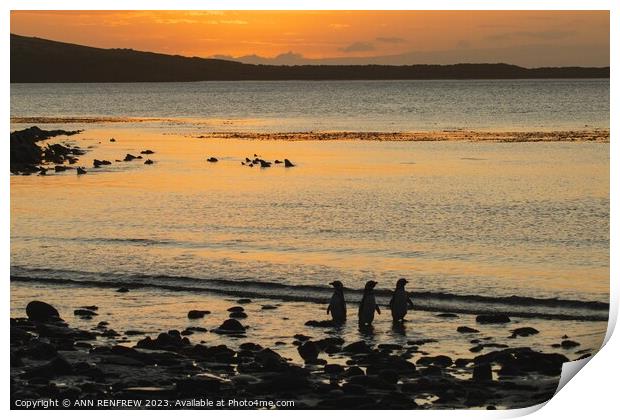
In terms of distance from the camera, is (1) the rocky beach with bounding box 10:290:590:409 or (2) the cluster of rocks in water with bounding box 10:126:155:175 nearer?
(1) the rocky beach with bounding box 10:290:590:409

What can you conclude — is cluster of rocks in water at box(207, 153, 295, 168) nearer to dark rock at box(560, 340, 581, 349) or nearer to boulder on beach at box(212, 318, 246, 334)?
boulder on beach at box(212, 318, 246, 334)

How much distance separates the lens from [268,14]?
565 inches

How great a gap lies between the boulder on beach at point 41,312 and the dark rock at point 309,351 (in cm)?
358

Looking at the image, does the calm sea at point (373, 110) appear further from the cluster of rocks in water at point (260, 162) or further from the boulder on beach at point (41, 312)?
the boulder on beach at point (41, 312)

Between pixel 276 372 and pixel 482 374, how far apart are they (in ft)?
7.36

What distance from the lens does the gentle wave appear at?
1486 cm

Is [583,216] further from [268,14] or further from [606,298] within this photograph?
[268,14]

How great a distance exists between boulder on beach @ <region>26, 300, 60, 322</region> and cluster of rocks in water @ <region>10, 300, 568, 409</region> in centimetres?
87

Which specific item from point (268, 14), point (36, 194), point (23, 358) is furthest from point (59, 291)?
point (36, 194)

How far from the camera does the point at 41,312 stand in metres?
13.8

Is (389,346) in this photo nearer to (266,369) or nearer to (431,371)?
(431,371)

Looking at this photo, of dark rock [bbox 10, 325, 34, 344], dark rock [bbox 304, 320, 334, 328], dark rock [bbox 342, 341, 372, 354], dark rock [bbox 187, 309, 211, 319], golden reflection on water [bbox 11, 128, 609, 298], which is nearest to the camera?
dark rock [bbox 10, 325, 34, 344]

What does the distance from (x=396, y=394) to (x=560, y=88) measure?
74.2 meters

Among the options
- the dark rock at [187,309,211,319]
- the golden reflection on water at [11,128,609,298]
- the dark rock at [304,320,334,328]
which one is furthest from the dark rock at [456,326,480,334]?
the dark rock at [187,309,211,319]
